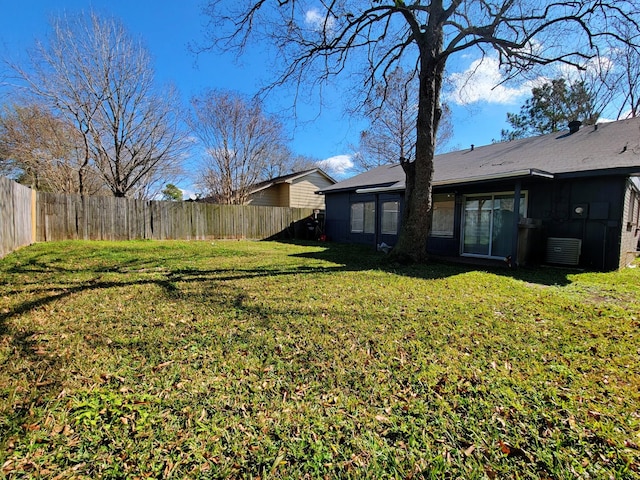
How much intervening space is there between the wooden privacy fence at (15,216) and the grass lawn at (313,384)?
9.16 feet

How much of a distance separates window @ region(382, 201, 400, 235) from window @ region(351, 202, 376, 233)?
0.64 m

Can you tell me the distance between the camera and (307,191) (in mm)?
19578

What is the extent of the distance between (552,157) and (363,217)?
6461 millimetres

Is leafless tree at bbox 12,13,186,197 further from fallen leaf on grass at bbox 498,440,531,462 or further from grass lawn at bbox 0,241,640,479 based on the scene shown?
fallen leaf on grass at bbox 498,440,531,462

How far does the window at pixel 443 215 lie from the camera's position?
9.39 meters

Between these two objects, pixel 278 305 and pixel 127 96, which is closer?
pixel 278 305

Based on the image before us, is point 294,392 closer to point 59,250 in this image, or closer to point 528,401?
point 528,401

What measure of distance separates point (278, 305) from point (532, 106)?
20.9 m

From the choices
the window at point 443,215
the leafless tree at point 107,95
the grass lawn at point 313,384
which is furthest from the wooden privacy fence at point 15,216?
the window at point 443,215

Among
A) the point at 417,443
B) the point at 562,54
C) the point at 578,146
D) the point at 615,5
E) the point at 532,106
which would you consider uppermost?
the point at 532,106

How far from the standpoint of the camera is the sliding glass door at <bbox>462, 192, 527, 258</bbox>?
26.4ft

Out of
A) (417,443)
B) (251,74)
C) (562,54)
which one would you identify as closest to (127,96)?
(251,74)

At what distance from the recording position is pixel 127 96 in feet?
43.8

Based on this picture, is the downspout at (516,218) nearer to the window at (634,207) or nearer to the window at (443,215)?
the window at (443,215)
